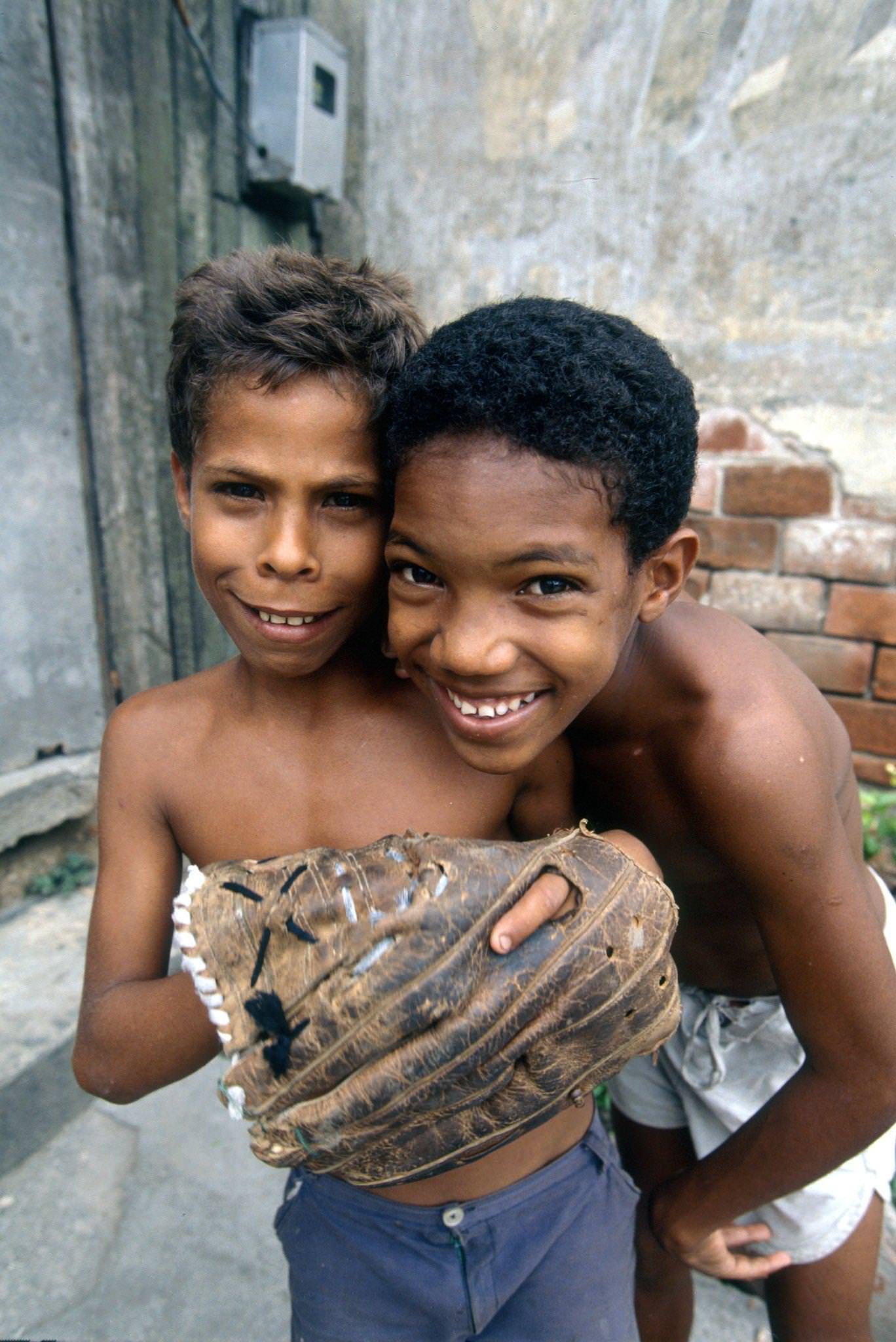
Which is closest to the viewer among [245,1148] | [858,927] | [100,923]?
[858,927]

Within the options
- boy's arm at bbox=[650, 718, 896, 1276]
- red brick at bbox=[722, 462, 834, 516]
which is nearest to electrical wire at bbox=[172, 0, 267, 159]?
red brick at bbox=[722, 462, 834, 516]

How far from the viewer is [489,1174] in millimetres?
1246

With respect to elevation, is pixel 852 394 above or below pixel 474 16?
below

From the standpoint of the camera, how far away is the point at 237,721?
1332 mm

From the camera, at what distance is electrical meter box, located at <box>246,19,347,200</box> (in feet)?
9.59

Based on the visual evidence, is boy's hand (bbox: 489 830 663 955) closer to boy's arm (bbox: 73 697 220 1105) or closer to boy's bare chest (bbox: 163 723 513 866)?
boy's bare chest (bbox: 163 723 513 866)

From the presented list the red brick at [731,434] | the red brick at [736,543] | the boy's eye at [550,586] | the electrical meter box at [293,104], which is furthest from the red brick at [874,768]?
the electrical meter box at [293,104]

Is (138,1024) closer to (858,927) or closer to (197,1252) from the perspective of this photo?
(858,927)

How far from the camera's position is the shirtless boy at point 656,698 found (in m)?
0.98

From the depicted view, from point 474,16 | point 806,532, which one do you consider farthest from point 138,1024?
point 474,16

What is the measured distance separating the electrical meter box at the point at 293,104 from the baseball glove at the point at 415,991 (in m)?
2.82

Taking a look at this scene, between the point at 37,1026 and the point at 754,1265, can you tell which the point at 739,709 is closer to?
the point at 754,1265

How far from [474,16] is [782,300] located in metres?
1.44

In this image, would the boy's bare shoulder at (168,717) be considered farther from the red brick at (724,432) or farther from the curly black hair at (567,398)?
the red brick at (724,432)
